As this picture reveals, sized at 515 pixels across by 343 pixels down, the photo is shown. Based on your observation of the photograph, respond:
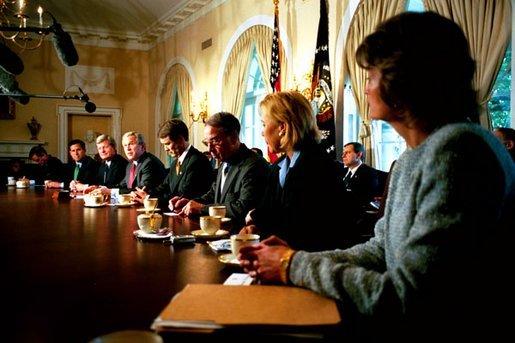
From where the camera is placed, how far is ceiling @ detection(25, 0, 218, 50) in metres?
9.20

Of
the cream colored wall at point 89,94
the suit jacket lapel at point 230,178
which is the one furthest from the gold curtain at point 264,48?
the cream colored wall at point 89,94

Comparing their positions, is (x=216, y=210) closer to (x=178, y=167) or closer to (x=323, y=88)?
(x=178, y=167)

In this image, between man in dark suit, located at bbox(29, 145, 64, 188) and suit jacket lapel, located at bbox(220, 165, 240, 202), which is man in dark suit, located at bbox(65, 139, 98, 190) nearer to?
man in dark suit, located at bbox(29, 145, 64, 188)

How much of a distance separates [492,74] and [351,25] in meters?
1.99

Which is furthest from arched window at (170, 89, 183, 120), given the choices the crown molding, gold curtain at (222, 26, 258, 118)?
gold curtain at (222, 26, 258, 118)

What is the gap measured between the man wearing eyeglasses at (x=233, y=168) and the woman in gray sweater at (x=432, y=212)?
1793 millimetres

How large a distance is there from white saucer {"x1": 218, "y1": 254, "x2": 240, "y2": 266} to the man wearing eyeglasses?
1327 millimetres

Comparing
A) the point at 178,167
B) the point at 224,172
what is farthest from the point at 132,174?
the point at 224,172

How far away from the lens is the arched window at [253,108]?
7809 mm

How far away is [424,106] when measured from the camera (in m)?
1.05

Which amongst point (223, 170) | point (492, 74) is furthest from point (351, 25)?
point (223, 170)

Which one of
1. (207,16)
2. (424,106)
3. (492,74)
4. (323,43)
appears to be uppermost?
(207,16)

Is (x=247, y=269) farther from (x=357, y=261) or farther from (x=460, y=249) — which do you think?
(x=460, y=249)

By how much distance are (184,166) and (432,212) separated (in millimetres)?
3301
